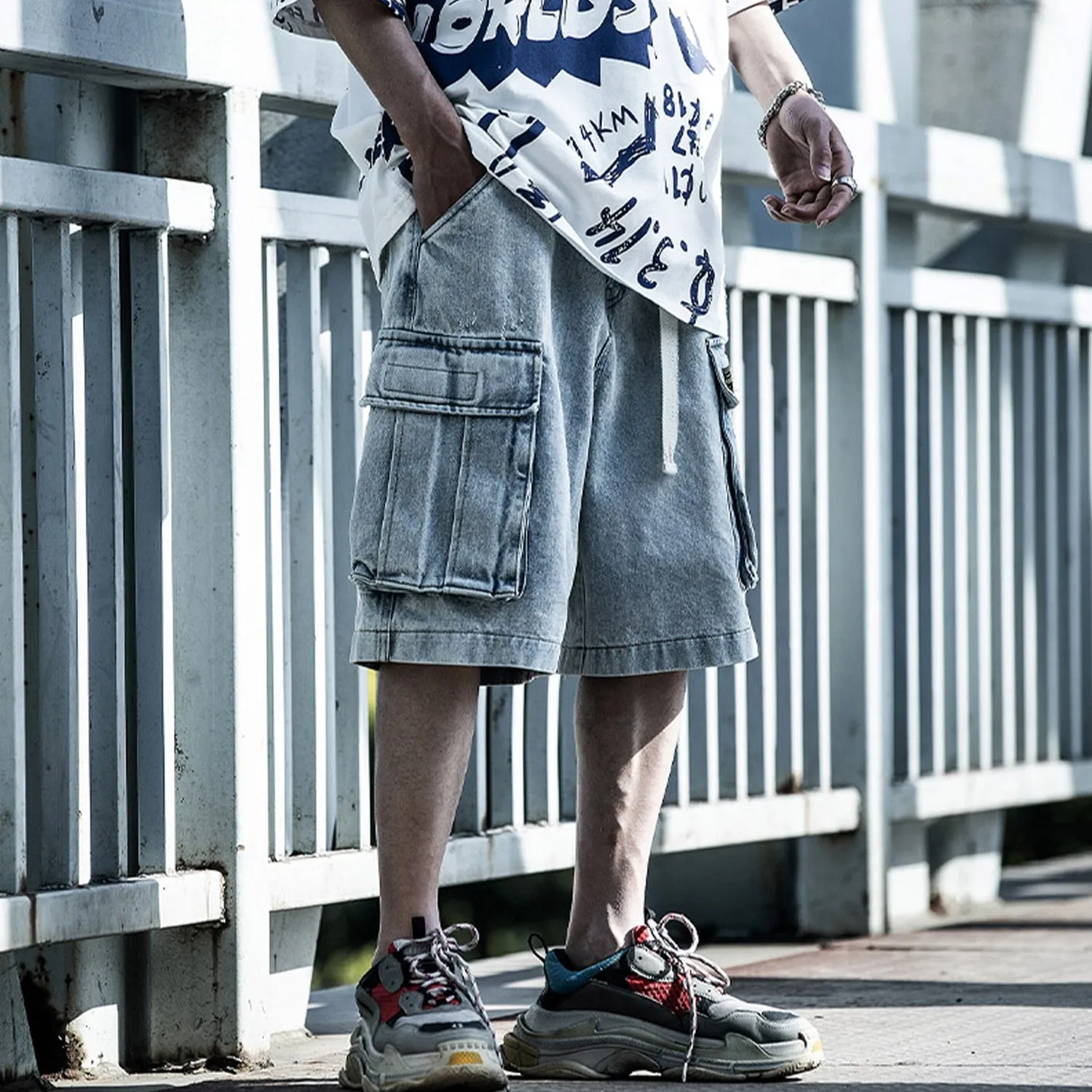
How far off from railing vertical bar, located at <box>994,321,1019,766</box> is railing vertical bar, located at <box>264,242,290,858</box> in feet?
5.03

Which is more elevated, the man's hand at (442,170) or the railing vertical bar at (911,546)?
the man's hand at (442,170)

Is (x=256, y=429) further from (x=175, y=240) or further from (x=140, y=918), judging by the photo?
(x=140, y=918)

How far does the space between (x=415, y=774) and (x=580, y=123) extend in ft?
2.01

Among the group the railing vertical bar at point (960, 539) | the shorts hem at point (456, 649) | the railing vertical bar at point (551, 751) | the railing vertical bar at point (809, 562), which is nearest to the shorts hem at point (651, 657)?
the shorts hem at point (456, 649)

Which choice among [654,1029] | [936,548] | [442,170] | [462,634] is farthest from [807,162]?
[936,548]

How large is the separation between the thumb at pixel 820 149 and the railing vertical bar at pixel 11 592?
0.78m

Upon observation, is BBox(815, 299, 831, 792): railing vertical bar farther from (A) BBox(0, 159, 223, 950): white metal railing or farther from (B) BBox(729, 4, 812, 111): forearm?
(A) BBox(0, 159, 223, 950): white metal railing

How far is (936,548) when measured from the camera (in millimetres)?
3400

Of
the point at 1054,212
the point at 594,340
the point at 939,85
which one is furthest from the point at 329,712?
the point at 939,85

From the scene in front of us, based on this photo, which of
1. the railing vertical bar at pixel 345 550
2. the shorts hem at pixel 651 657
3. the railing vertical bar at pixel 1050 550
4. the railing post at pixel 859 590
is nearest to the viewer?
the shorts hem at pixel 651 657

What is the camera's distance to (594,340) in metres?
2.10

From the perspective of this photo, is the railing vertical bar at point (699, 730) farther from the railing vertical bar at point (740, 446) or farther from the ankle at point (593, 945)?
the ankle at point (593, 945)

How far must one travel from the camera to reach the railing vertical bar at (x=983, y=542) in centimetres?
349

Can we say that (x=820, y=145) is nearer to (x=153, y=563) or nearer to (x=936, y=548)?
(x=153, y=563)
